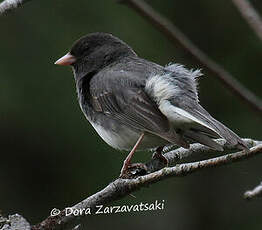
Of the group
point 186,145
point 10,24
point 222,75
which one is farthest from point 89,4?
point 222,75

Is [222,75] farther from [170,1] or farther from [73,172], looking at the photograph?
[170,1]

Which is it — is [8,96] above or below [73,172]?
above

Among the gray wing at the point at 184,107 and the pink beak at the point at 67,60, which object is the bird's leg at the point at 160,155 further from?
the pink beak at the point at 67,60

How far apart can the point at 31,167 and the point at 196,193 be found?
1.74 metres

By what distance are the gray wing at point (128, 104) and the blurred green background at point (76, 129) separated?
1675 mm

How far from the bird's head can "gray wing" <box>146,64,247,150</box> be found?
2.30ft

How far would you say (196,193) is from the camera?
630 centimetres

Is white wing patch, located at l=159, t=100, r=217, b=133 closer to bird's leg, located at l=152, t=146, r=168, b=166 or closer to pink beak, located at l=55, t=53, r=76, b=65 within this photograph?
bird's leg, located at l=152, t=146, r=168, b=166

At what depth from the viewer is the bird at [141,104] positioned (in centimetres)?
324

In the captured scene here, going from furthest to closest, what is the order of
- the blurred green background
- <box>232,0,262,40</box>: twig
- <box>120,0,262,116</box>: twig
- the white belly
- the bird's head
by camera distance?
the blurred green background
the bird's head
the white belly
<box>232,0,262,40</box>: twig
<box>120,0,262,116</box>: twig

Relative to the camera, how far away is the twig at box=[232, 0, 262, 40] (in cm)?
163

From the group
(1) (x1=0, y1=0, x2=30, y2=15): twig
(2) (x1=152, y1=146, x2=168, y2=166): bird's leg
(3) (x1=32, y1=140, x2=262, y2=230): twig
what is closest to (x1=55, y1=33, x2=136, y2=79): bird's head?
(2) (x1=152, y1=146, x2=168, y2=166): bird's leg

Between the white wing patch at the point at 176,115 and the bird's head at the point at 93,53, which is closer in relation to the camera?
the white wing patch at the point at 176,115

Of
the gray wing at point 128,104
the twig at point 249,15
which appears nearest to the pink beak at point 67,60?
the gray wing at point 128,104
